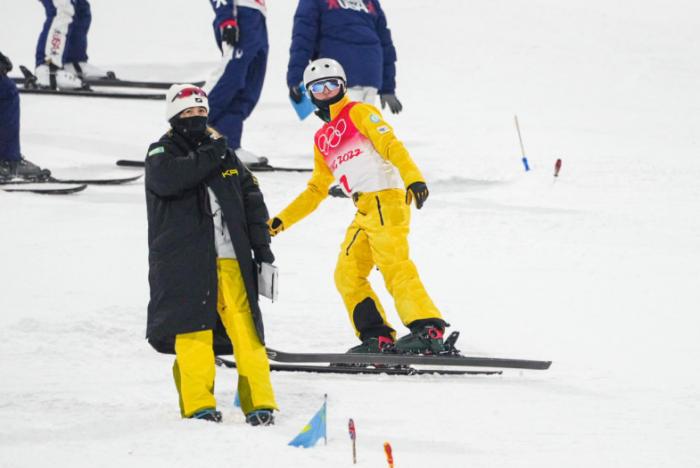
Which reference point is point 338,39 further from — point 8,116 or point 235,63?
point 8,116

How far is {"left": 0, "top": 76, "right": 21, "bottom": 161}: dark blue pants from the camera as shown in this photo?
938cm

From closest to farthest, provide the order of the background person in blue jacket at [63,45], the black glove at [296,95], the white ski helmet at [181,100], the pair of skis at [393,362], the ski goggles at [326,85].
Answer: the white ski helmet at [181,100] → the pair of skis at [393,362] → the ski goggles at [326,85] → the black glove at [296,95] → the background person in blue jacket at [63,45]

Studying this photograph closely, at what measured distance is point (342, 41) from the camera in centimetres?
928

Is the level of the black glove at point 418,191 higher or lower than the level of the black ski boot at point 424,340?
higher

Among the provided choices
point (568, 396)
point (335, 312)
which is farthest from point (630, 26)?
point (568, 396)

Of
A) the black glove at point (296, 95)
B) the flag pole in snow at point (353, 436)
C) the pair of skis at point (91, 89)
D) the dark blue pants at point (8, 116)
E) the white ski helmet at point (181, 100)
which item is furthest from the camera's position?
the pair of skis at point (91, 89)

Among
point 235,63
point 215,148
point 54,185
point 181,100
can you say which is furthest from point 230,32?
point 215,148

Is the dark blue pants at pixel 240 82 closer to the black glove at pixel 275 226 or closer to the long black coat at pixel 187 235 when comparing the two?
the black glove at pixel 275 226

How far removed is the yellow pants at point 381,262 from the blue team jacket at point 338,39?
360cm

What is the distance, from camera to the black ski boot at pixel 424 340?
5.58 metres

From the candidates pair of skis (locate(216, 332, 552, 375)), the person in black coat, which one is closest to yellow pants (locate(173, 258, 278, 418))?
the person in black coat

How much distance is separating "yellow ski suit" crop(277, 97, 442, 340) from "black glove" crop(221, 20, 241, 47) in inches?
151

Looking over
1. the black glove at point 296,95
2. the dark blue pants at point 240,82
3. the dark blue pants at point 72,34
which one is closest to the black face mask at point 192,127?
the black glove at point 296,95

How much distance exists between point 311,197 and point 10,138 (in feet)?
14.6
